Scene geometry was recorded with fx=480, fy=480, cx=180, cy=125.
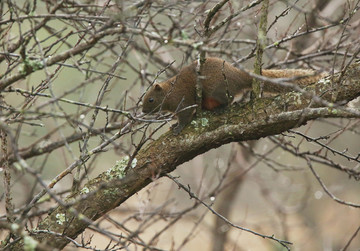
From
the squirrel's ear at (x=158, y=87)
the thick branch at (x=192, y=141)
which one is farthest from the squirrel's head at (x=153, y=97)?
the thick branch at (x=192, y=141)

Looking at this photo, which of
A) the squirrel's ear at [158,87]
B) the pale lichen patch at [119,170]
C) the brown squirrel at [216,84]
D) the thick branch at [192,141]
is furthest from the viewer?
the squirrel's ear at [158,87]

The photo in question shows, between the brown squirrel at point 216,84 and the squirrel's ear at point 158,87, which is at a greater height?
the squirrel's ear at point 158,87

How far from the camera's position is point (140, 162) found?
13.3ft

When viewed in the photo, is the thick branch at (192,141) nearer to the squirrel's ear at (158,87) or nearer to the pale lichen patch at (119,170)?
the pale lichen patch at (119,170)

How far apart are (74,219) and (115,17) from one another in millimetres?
1921

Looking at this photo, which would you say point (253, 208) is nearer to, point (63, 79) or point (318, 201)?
point (318, 201)

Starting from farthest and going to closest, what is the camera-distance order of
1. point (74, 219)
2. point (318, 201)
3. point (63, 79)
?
point (63, 79) < point (318, 201) < point (74, 219)

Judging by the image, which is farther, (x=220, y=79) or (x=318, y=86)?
(x=220, y=79)

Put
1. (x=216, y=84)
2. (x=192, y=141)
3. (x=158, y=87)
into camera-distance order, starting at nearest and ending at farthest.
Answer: (x=192, y=141) < (x=216, y=84) < (x=158, y=87)

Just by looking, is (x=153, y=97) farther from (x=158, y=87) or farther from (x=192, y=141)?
(x=192, y=141)

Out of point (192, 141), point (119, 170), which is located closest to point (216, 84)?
point (192, 141)

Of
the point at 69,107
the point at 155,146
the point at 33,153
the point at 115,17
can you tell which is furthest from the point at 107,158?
the point at 115,17

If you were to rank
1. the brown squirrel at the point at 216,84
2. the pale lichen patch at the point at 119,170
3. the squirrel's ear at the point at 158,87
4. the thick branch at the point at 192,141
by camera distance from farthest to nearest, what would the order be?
the squirrel's ear at the point at 158,87 < the brown squirrel at the point at 216,84 < the pale lichen patch at the point at 119,170 < the thick branch at the point at 192,141

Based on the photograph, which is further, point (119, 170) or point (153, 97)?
point (153, 97)
